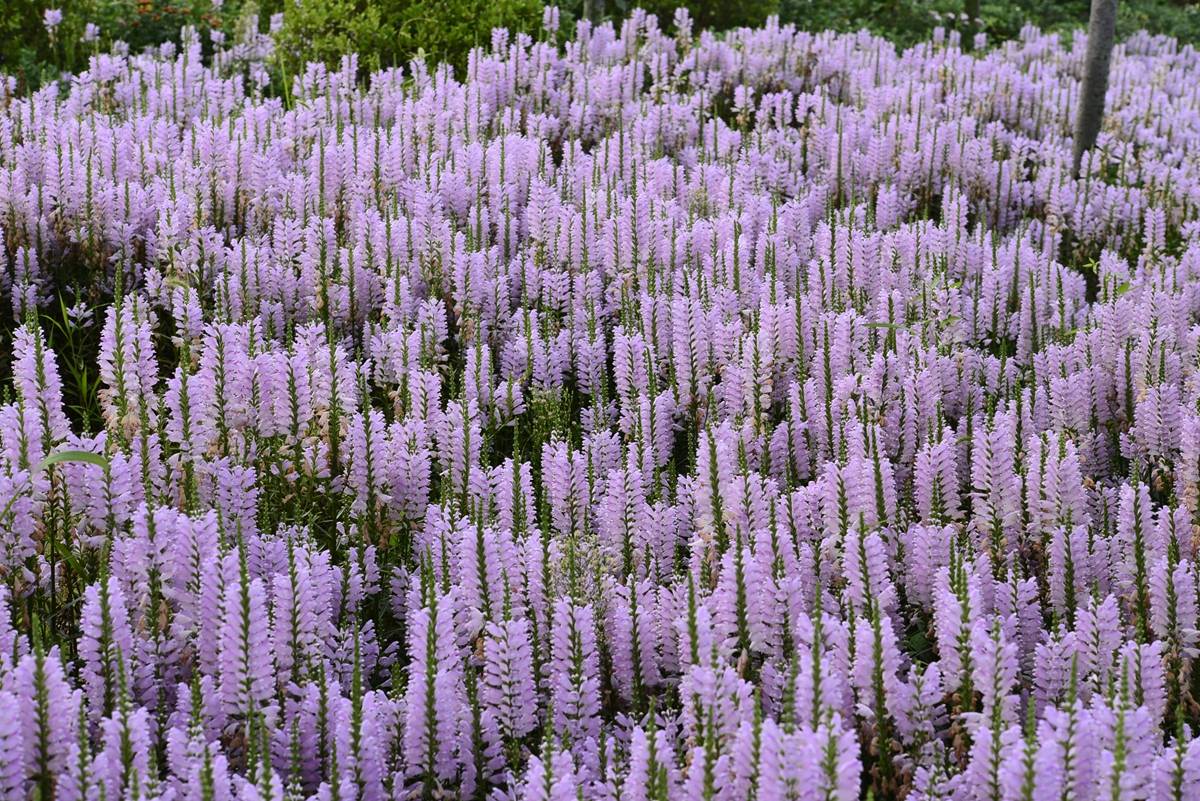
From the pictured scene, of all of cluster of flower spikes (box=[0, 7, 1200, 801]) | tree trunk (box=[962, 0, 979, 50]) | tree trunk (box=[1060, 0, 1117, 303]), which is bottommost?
cluster of flower spikes (box=[0, 7, 1200, 801])

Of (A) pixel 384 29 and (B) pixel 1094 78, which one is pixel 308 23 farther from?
(B) pixel 1094 78

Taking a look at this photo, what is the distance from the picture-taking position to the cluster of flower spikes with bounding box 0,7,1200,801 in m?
2.70

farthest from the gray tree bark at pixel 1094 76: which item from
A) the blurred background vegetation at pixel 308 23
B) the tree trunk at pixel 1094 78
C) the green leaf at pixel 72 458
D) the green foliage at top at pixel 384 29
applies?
the green leaf at pixel 72 458

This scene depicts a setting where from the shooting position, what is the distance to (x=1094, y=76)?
30.2 feet

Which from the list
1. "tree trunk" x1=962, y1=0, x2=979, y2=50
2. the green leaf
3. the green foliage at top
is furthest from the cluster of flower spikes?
"tree trunk" x1=962, y1=0, x2=979, y2=50

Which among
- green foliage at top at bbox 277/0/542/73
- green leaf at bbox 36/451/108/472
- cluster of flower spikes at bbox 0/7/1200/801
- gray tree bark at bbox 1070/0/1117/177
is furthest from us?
green foliage at top at bbox 277/0/542/73

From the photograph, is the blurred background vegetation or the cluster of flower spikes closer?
the cluster of flower spikes

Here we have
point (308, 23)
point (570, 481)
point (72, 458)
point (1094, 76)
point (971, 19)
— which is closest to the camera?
point (72, 458)

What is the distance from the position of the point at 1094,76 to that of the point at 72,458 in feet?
26.2

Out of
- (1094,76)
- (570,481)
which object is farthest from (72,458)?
(1094,76)

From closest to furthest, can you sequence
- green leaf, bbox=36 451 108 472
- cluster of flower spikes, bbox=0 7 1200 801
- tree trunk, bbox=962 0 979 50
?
1. cluster of flower spikes, bbox=0 7 1200 801
2. green leaf, bbox=36 451 108 472
3. tree trunk, bbox=962 0 979 50

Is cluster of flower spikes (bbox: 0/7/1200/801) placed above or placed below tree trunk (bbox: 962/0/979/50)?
below

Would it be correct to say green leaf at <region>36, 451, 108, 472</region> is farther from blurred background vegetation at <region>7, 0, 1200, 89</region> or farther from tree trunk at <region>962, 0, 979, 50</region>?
tree trunk at <region>962, 0, 979, 50</region>

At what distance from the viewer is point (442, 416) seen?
169 inches
